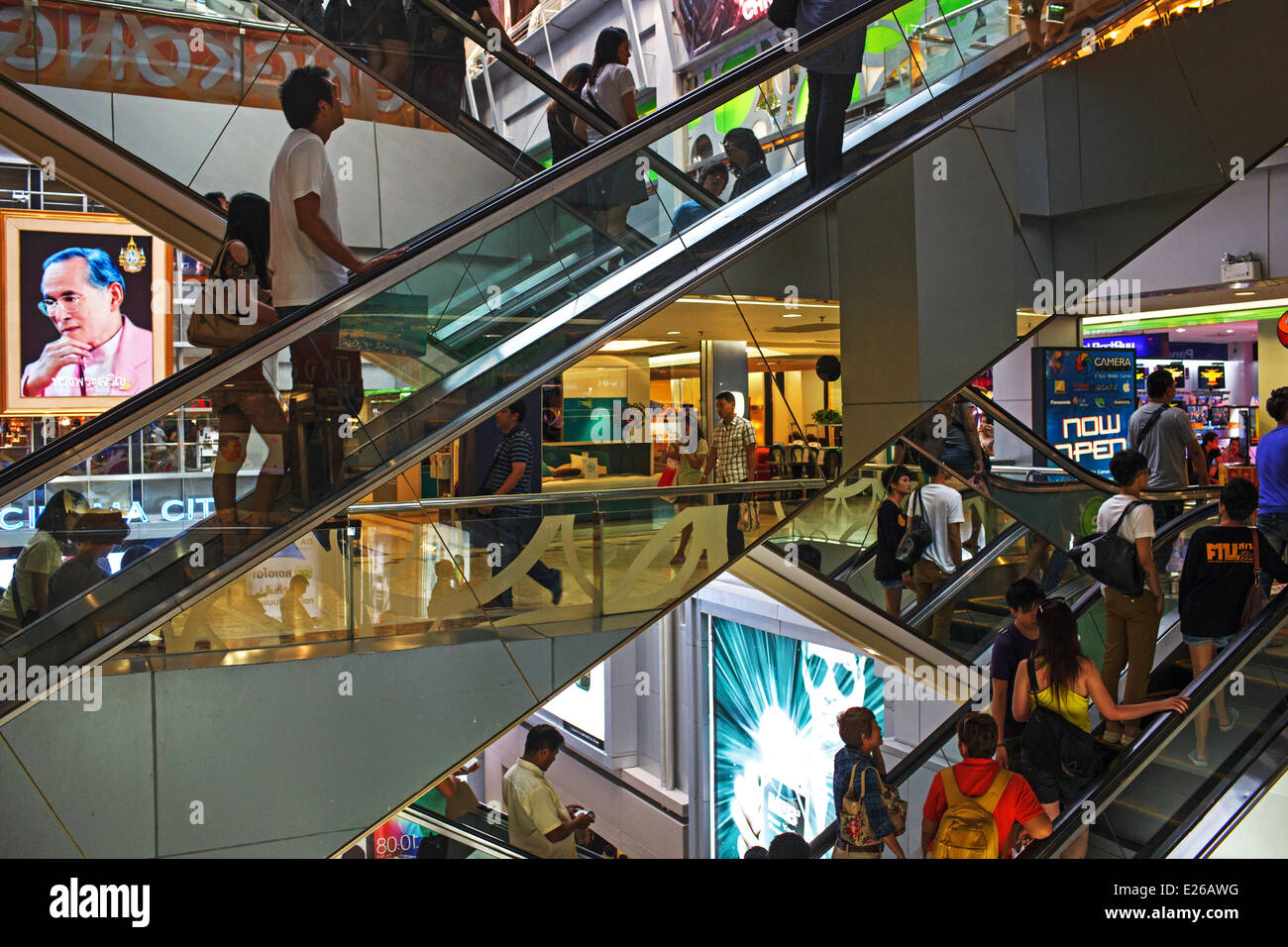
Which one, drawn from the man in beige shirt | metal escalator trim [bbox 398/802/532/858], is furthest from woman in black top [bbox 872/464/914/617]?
metal escalator trim [bbox 398/802/532/858]

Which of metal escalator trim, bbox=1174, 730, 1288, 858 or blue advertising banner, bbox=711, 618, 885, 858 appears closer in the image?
metal escalator trim, bbox=1174, 730, 1288, 858

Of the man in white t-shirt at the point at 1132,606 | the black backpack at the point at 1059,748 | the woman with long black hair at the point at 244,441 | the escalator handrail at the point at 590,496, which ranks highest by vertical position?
the woman with long black hair at the point at 244,441

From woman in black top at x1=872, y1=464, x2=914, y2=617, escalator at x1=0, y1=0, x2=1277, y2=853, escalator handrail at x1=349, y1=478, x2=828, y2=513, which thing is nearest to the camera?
escalator at x1=0, y1=0, x2=1277, y2=853

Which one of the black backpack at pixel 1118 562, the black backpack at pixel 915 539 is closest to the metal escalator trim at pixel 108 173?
the black backpack at pixel 915 539

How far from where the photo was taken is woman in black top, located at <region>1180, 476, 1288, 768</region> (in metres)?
5.43

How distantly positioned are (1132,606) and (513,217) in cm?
408

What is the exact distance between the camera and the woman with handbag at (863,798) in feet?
15.8

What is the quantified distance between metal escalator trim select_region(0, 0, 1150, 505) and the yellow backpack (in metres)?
2.46

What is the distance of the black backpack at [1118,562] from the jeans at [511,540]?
334 centimetres

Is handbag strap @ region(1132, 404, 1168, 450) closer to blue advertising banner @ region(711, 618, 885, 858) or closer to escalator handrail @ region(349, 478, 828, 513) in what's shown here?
blue advertising banner @ region(711, 618, 885, 858)

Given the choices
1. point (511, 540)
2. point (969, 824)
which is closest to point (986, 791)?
point (969, 824)

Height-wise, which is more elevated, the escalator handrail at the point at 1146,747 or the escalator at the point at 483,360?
the escalator at the point at 483,360

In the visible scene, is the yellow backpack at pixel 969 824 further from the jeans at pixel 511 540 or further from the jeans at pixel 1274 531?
the jeans at pixel 1274 531

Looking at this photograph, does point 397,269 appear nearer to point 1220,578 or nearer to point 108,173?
point 108,173
